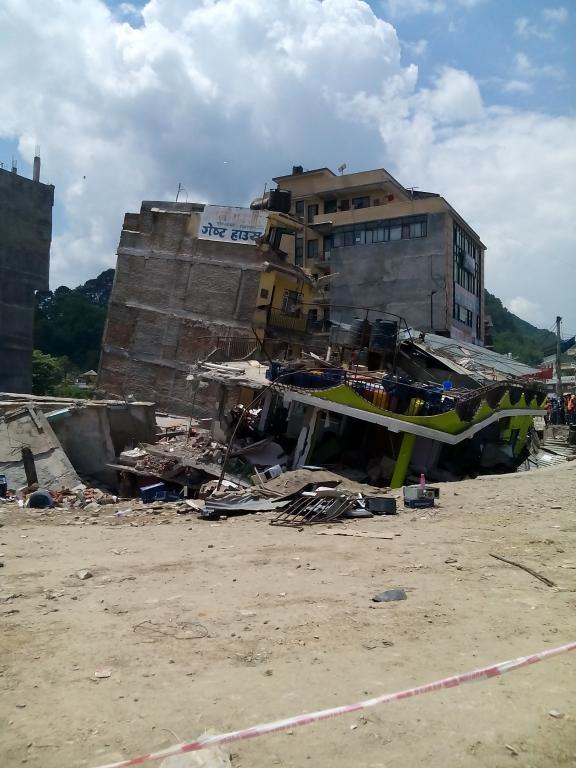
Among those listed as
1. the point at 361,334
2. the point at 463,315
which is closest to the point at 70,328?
the point at 463,315

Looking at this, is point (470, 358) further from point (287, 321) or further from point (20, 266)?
point (20, 266)

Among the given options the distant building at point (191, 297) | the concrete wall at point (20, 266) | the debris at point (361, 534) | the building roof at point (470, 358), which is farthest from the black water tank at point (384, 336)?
the concrete wall at point (20, 266)

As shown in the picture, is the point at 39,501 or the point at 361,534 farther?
the point at 39,501

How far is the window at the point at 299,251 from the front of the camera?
42.3m

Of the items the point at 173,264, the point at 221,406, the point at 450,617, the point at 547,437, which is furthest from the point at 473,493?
the point at 173,264

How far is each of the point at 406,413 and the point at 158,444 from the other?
6.82m

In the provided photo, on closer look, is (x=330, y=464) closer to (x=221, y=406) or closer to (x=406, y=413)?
(x=406, y=413)

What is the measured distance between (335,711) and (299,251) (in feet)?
135

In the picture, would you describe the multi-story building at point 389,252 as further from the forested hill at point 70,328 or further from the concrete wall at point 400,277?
the forested hill at point 70,328

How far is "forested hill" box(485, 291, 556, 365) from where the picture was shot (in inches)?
2330

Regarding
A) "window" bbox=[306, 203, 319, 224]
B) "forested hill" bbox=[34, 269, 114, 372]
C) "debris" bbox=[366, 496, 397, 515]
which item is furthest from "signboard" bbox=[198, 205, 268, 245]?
"forested hill" bbox=[34, 269, 114, 372]

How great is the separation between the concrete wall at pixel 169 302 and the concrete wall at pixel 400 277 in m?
8.85

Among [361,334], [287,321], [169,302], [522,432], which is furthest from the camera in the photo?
[169,302]

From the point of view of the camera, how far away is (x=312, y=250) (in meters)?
42.1
